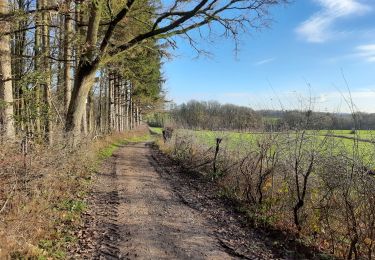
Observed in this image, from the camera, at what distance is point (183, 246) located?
21.2 ft

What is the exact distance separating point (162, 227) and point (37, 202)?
252 cm

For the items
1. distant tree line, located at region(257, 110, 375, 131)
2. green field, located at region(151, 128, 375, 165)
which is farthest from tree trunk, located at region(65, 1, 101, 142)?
distant tree line, located at region(257, 110, 375, 131)

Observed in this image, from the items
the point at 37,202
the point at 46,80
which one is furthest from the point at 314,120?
the point at 46,80

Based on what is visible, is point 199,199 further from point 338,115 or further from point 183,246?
point 338,115

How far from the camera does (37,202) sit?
7242 millimetres

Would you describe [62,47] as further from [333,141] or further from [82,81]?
[333,141]

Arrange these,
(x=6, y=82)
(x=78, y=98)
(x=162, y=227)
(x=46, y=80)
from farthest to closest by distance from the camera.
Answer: (x=78, y=98) < (x=46, y=80) < (x=6, y=82) < (x=162, y=227)

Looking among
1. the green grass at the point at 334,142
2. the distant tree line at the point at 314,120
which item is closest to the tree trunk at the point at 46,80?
the green grass at the point at 334,142

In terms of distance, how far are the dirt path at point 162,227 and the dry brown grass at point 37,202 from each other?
414 millimetres

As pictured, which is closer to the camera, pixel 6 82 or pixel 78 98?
pixel 6 82

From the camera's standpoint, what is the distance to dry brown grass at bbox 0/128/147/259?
5.61m

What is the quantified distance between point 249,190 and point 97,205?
152 inches

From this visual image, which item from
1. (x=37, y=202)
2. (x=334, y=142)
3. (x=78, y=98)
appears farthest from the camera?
(x=78, y=98)

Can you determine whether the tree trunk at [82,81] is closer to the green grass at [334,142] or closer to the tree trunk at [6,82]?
the tree trunk at [6,82]
